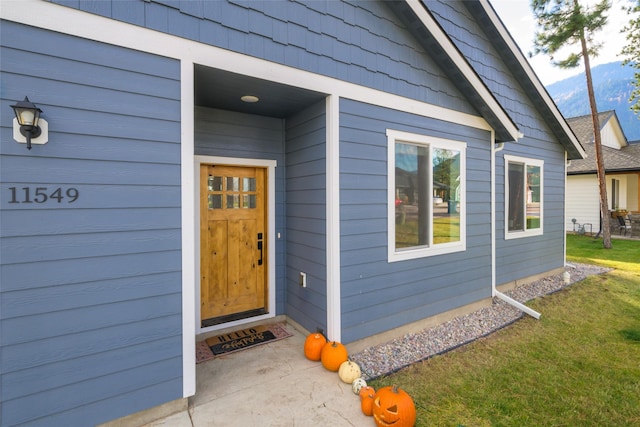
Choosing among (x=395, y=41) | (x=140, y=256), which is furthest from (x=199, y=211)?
(x=395, y=41)

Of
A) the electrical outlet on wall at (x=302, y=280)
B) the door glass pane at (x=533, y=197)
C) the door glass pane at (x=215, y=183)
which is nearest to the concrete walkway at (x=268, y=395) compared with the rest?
the electrical outlet on wall at (x=302, y=280)

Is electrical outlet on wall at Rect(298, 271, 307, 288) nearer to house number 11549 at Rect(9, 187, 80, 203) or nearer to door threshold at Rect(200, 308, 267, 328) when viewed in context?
door threshold at Rect(200, 308, 267, 328)

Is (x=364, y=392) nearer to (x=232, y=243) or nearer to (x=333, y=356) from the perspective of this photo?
(x=333, y=356)

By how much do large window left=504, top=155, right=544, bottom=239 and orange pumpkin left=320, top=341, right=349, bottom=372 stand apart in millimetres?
4384

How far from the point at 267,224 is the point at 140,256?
2.01 metres

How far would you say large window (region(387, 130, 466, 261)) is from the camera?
393 centimetres

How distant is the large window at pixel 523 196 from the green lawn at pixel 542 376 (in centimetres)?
177

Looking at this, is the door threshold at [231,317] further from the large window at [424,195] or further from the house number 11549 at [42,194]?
the house number 11549 at [42,194]

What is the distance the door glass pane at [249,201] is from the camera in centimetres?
421

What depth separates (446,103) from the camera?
447cm

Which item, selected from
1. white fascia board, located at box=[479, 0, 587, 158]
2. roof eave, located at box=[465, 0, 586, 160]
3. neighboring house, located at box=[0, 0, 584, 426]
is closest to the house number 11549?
neighboring house, located at box=[0, 0, 584, 426]

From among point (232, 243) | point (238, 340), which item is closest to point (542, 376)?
point (238, 340)

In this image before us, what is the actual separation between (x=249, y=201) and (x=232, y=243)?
63cm

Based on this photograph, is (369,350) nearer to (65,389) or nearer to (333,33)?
(65,389)
